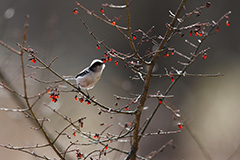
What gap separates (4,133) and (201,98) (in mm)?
3769

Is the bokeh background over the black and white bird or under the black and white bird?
over

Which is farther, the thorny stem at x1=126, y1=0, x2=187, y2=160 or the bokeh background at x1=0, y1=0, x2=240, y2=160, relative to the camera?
the bokeh background at x1=0, y1=0, x2=240, y2=160

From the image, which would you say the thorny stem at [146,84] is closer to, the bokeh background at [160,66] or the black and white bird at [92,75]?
the black and white bird at [92,75]

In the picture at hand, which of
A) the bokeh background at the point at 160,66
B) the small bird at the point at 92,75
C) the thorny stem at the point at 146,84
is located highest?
the bokeh background at the point at 160,66

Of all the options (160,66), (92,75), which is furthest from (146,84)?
(160,66)

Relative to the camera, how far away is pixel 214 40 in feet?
22.6

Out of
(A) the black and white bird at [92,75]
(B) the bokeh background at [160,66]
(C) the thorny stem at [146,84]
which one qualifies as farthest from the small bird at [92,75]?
(B) the bokeh background at [160,66]

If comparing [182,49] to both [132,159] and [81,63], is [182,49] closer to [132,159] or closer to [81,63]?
[81,63]

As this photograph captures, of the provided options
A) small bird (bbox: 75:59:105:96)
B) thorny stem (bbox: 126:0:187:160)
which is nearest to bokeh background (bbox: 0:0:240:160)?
small bird (bbox: 75:59:105:96)

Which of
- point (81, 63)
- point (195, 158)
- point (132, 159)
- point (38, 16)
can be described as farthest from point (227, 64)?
point (132, 159)

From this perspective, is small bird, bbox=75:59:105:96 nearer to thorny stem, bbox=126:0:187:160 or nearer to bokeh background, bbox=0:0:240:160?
thorny stem, bbox=126:0:187:160

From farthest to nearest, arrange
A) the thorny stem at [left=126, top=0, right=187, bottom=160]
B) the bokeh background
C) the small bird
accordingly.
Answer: the bokeh background → the small bird → the thorny stem at [left=126, top=0, right=187, bottom=160]

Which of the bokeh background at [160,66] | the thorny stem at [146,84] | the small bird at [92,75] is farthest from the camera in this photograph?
the bokeh background at [160,66]

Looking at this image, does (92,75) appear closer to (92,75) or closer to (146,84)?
(92,75)
